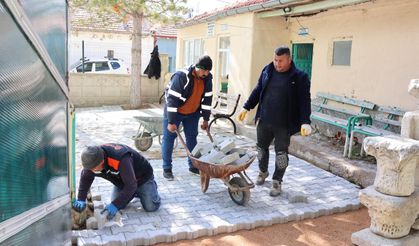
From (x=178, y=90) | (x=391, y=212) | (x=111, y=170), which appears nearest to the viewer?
(x=391, y=212)

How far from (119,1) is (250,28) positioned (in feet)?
14.5

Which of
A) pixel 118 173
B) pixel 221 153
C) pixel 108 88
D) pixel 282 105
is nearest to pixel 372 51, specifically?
pixel 282 105

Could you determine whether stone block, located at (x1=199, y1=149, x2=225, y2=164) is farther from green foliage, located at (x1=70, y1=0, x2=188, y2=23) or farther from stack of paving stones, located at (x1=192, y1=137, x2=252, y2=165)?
green foliage, located at (x1=70, y1=0, x2=188, y2=23)

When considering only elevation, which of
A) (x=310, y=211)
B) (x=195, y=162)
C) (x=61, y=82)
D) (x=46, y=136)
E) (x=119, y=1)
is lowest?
(x=310, y=211)

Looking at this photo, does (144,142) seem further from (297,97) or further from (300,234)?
(300,234)

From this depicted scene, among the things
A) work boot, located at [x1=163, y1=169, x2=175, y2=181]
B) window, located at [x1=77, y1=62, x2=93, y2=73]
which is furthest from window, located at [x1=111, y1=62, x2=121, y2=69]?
work boot, located at [x1=163, y1=169, x2=175, y2=181]

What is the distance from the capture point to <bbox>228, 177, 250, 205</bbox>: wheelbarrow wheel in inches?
177

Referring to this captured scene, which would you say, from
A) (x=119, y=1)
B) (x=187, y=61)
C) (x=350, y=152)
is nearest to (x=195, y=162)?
(x=350, y=152)

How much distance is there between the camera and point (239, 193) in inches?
181

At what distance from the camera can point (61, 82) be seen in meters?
2.66

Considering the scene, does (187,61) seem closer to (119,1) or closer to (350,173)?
(119,1)

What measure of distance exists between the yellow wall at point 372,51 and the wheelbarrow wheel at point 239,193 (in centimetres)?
335

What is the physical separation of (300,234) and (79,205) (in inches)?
88.5

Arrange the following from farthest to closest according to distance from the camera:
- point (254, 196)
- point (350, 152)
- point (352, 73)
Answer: point (352, 73)
point (350, 152)
point (254, 196)
